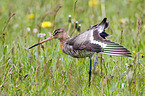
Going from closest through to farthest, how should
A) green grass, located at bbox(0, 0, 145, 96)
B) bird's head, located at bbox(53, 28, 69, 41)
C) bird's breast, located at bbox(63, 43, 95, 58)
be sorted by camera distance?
green grass, located at bbox(0, 0, 145, 96) → bird's breast, located at bbox(63, 43, 95, 58) → bird's head, located at bbox(53, 28, 69, 41)

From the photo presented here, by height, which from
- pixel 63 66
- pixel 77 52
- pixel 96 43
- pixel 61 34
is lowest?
pixel 63 66

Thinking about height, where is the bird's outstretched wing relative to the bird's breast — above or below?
above

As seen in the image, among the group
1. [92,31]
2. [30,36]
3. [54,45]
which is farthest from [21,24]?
[92,31]

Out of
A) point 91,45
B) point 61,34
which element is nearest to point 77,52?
point 91,45

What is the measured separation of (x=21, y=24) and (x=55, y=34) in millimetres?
2381

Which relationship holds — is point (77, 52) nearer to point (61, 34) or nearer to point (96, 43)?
point (96, 43)

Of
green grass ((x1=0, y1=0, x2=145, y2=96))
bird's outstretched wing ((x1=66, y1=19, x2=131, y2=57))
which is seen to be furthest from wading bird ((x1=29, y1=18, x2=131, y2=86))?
green grass ((x1=0, y1=0, x2=145, y2=96))

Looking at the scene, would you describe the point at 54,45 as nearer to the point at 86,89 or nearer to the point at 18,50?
the point at 18,50

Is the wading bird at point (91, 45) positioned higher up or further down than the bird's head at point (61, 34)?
further down

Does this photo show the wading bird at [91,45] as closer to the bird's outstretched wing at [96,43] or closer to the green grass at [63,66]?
the bird's outstretched wing at [96,43]

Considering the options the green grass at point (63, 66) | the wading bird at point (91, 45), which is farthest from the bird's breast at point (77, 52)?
the green grass at point (63, 66)

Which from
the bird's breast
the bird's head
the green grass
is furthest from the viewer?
the bird's head

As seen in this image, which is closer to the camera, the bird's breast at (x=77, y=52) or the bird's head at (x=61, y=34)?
the bird's breast at (x=77, y=52)

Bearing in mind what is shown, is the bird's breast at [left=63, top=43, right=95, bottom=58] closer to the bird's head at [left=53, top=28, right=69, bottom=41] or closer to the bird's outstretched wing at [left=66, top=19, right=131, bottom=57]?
the bird's outstretched wing at [left=66, top=19, right=131, bottom=57]
